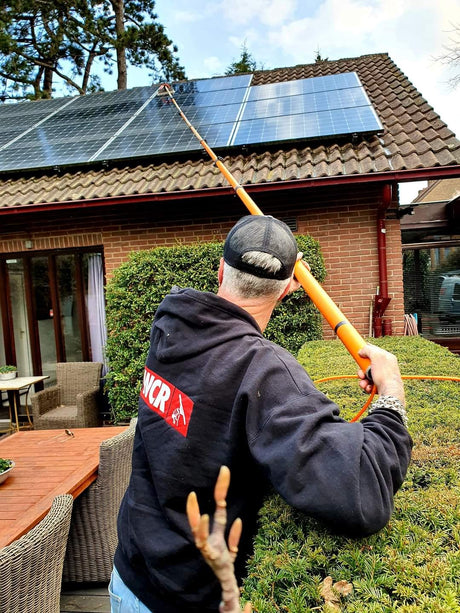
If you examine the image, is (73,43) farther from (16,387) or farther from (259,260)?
(259,260)

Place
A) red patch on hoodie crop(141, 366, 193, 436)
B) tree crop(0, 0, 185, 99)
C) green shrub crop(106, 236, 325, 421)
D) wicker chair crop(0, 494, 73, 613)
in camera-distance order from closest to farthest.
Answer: red patch on hoodie crop(141, 366, 193, 436) → wicker chair crop(0, 494, 73, 613) → green shrub crop(106, 236, 325, 421) → tree crop(0, 0, 185, 99)

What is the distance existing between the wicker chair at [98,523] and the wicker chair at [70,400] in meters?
2.89

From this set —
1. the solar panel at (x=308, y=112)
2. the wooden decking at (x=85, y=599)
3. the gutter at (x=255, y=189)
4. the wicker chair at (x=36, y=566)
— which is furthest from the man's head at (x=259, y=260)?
the solar panel at (x=308, y=112)

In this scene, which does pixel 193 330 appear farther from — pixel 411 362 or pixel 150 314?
pixel 150 314

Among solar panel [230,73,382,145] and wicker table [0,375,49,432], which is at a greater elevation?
solar panel [230,73,382,145]

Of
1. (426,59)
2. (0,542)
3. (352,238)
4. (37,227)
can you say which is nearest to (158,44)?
(426,59)

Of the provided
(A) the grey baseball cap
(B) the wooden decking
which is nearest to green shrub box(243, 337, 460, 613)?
(A) the grey baseball cap

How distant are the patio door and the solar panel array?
1.59 m

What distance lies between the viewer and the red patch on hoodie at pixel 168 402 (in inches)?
44.9

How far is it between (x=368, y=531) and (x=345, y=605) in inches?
6.7

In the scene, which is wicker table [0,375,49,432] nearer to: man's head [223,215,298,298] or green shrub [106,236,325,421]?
green shrub [106,236,325,421]

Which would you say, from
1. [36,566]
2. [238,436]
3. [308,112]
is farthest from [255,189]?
[238,436]

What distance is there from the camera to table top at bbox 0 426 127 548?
2658mm

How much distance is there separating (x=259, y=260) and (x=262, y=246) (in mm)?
43
